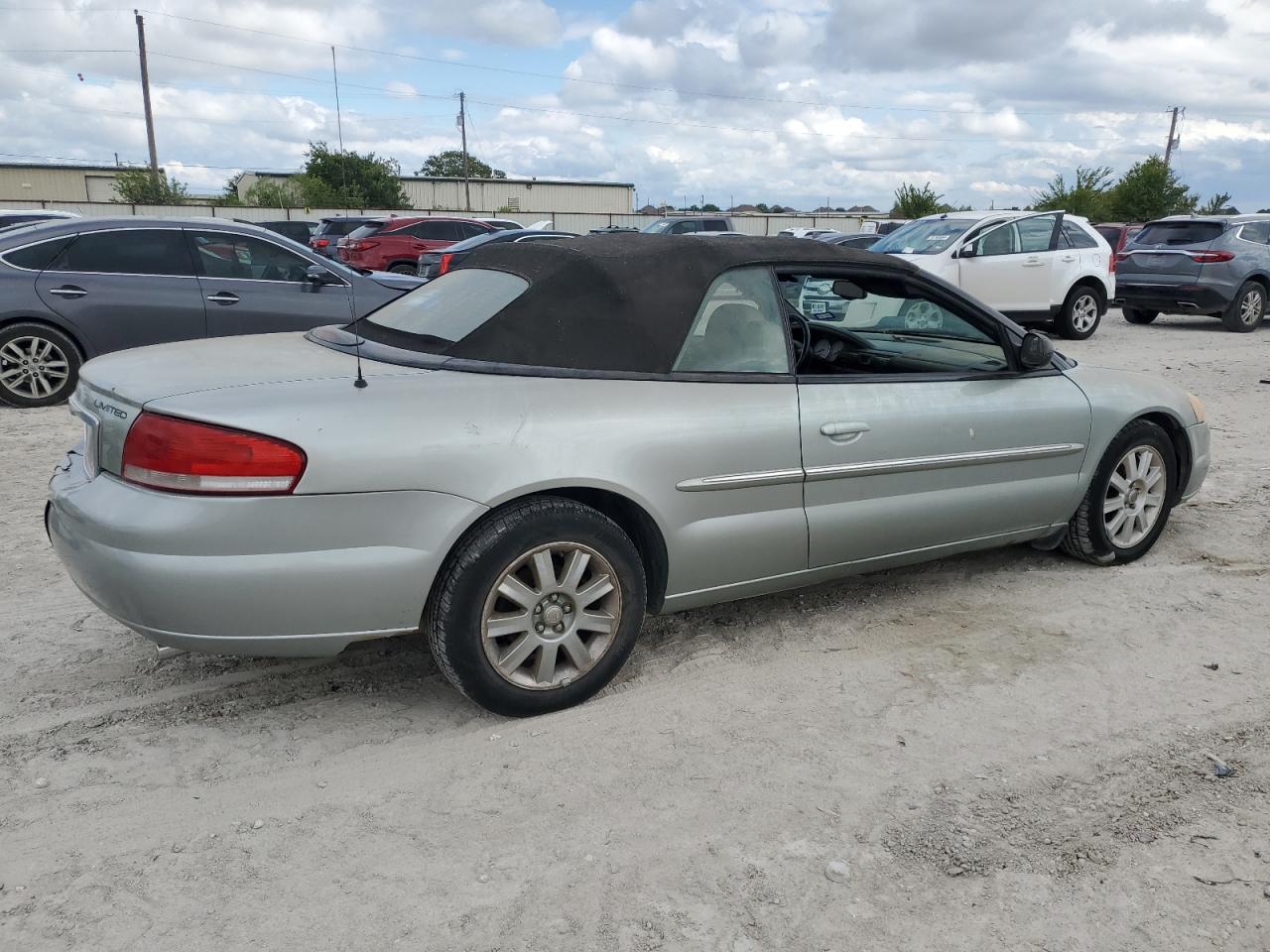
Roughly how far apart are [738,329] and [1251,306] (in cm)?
1414

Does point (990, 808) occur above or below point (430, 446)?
below

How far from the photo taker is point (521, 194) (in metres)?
64.8

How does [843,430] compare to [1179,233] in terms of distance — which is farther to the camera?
[1179,233]

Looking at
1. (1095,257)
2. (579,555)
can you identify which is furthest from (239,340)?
(1095,257)

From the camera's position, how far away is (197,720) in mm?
3299

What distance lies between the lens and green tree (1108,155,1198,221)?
130 ft

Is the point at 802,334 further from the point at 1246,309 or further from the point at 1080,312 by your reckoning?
the point at 1246,309

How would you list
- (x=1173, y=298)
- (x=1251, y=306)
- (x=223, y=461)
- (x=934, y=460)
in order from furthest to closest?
(x=1251, y=306) < (x=1173, y=298) < (x=934, y=460) < (x=223, y=461)

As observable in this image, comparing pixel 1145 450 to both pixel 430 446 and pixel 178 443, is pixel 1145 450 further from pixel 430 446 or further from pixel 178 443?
pixel 178 443

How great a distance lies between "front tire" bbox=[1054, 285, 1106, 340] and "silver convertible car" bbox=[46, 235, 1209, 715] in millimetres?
9877

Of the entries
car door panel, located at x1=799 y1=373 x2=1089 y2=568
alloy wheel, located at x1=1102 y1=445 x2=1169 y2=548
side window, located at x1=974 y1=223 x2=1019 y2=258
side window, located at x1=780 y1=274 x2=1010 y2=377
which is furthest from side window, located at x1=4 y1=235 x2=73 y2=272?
side window, located at x1=974 y1=223 x2=1019 y2=258

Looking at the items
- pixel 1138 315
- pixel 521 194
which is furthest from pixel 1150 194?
pixel 521 194

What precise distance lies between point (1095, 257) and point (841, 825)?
1280 cm

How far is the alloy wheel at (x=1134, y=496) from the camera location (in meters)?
4.70
